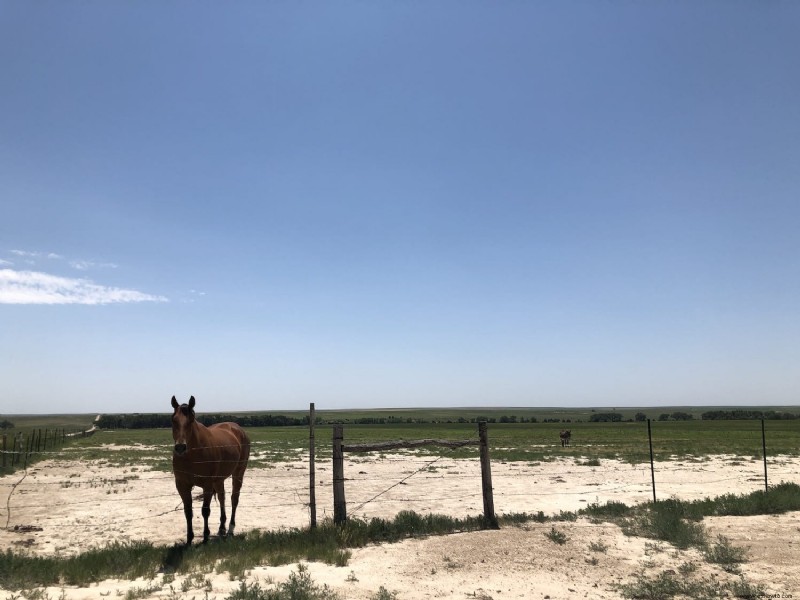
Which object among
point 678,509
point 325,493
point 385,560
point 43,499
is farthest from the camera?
point 325,493

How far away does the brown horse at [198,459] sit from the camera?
9.14m

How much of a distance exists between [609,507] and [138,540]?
9.79 m

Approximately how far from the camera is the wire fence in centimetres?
1176

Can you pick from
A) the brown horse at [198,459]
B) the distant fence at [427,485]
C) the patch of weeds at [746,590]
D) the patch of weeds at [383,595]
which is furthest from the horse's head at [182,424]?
the patch of weeds at [746,590]

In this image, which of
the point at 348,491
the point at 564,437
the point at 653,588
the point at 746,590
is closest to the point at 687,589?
the point at 653,588

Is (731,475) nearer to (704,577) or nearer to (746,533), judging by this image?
(746,533)

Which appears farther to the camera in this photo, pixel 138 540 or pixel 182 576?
pixel 138 540

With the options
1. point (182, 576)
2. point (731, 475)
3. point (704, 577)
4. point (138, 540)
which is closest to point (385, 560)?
point (182, 576)

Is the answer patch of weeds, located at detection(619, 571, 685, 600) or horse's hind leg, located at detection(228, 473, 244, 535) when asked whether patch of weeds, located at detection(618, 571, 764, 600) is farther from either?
horse's hind leg, located at detection(228, 473, 244, 535)

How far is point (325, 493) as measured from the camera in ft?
56.0

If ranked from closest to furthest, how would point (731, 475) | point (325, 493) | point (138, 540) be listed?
point (138, 540), point (325, 493), point (731, 475)

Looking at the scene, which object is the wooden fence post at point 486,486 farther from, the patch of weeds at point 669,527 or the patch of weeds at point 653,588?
the patch of weeds at point 653,588

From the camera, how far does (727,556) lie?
24.7 ft

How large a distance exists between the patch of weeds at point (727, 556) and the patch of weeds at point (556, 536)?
207 centimetres
